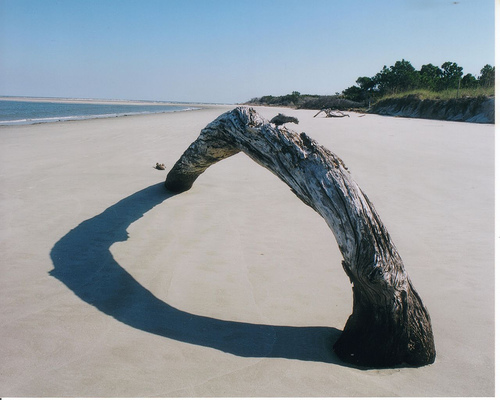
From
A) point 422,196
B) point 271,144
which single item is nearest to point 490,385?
point 271,144

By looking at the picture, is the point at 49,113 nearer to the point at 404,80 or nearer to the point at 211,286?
the point at 211,286

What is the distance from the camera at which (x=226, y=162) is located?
23.0 feet

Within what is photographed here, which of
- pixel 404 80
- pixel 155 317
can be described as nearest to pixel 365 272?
pixel 155 317

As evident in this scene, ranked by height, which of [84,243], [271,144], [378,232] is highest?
[271,144]

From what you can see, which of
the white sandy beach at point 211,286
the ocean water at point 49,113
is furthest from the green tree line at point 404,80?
the white sandy beach at point 211,286

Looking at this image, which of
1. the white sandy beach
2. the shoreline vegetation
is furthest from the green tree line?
the white sandy beach

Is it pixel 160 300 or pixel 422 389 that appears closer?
pixel 422 389

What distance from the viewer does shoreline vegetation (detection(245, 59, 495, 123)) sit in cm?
2158

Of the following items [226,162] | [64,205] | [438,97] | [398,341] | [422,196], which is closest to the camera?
[398,341]

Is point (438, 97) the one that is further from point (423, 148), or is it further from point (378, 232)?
point (378, 232)

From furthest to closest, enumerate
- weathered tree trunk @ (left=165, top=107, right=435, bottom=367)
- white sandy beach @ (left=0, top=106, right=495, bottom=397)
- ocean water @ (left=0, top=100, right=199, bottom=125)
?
ocean water @ (left=0, top=100, right=199, bottom=125) < weathered tree trunk @ (left=165, top=107, right=435, bottom=367) < white sandy beach @ (left=0, top=106, right=495, bottom=397)

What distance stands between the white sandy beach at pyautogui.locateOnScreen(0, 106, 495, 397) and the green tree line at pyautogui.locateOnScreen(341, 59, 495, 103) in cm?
3406

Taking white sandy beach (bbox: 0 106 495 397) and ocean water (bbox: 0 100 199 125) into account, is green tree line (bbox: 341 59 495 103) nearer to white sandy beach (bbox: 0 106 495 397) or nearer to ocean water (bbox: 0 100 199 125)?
ocean water (bbox: 0 100 199 125)

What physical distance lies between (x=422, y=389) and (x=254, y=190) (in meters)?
3.65
